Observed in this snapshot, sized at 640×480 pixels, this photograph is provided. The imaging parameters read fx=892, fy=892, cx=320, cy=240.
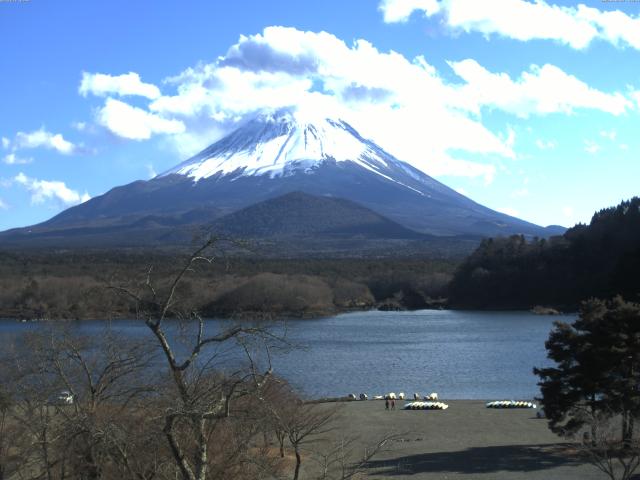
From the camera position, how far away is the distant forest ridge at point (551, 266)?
203ft

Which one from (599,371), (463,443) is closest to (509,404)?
(463,443)

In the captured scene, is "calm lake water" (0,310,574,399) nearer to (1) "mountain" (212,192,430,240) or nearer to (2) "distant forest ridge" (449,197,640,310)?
(2) "distant forest ridge" (449,197,640,310)

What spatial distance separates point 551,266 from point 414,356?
31.4m

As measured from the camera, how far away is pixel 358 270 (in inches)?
3187

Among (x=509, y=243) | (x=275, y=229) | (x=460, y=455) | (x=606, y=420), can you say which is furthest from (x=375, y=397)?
(x=275, y=229)

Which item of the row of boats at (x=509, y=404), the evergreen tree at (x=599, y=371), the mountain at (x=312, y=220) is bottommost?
the row of boats at (x=509, y=404)

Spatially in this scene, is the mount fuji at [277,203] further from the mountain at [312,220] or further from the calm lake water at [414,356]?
the calm lake water at [414,356]

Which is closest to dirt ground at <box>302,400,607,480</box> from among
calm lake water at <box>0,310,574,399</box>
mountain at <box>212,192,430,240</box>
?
calm lake water at <box>0,310,574,399</box>

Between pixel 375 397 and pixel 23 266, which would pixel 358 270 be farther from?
pixel 375 397

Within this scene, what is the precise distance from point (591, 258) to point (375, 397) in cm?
4104

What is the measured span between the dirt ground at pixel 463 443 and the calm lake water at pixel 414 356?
219 cm

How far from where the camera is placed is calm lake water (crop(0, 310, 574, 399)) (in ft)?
90.7

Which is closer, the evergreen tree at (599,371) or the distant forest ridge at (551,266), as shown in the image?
the evergreen tree at (599,371)

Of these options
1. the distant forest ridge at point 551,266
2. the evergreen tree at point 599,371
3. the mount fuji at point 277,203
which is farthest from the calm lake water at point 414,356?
the mount fuji at point 277,203
